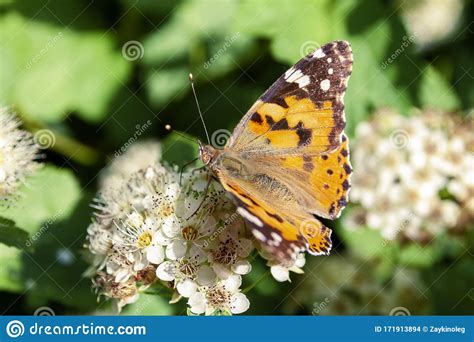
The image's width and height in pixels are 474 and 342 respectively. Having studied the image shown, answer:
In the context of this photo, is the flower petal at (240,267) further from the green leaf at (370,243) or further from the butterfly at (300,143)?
the green leaf at (370,243)

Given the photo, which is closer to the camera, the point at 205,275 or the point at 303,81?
the point at 205,275

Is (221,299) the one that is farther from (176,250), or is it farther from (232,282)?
(176,250)

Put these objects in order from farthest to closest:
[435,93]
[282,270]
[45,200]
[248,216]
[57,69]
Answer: [57,69] < [435,93] < [45,200] < [282,270] < [248,216]

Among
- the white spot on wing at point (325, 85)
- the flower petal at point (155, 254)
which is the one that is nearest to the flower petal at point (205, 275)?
the flower petal at point (155, 254)

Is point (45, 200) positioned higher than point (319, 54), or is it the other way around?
point (319, 54)

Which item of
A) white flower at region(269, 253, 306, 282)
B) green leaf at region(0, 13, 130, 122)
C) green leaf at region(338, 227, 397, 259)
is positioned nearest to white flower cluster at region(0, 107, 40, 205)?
green leaf at region(0, 13, 130, 122)

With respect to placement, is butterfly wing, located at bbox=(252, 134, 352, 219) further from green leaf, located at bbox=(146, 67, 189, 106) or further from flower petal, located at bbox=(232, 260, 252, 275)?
green leaf, located at bbox=(146, 67, 189, 106)

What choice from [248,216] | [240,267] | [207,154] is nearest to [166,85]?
[207,154]
